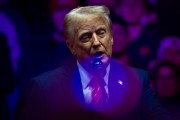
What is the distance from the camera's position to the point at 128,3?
12.5 ft

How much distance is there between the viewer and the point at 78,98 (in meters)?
1.60

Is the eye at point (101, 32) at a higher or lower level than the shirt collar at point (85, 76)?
higher

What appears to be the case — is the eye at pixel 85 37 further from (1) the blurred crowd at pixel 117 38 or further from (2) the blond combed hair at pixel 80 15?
(1) the blurred crowd at pixel 117 38

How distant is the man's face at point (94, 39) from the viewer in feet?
5.04

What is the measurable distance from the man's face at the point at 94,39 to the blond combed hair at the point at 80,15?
0.05ft

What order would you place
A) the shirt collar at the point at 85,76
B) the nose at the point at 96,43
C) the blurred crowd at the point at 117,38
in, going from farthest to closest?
the blurred crowd at the point at 117,38 < the shirt collar at the point at 85,76 < the nose at the point at 96,43

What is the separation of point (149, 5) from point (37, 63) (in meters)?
1.26

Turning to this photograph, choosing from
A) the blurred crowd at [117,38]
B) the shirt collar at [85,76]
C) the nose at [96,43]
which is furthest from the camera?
the blurred crowd at [117,38]

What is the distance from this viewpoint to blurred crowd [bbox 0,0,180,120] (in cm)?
351

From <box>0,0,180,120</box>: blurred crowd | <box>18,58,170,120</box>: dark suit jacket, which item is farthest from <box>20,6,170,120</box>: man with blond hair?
<box>0,0,180,120</box>: blurred crowd

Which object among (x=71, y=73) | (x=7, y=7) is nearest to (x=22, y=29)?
(x=7, y=7)

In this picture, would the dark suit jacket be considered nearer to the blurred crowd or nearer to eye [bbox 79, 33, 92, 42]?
eye [bbox 79, 33, 92, 42]

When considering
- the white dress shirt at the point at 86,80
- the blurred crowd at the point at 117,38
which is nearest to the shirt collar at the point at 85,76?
the white dress shirt at the point at 86,80

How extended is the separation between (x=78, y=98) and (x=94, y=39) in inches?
9.3
